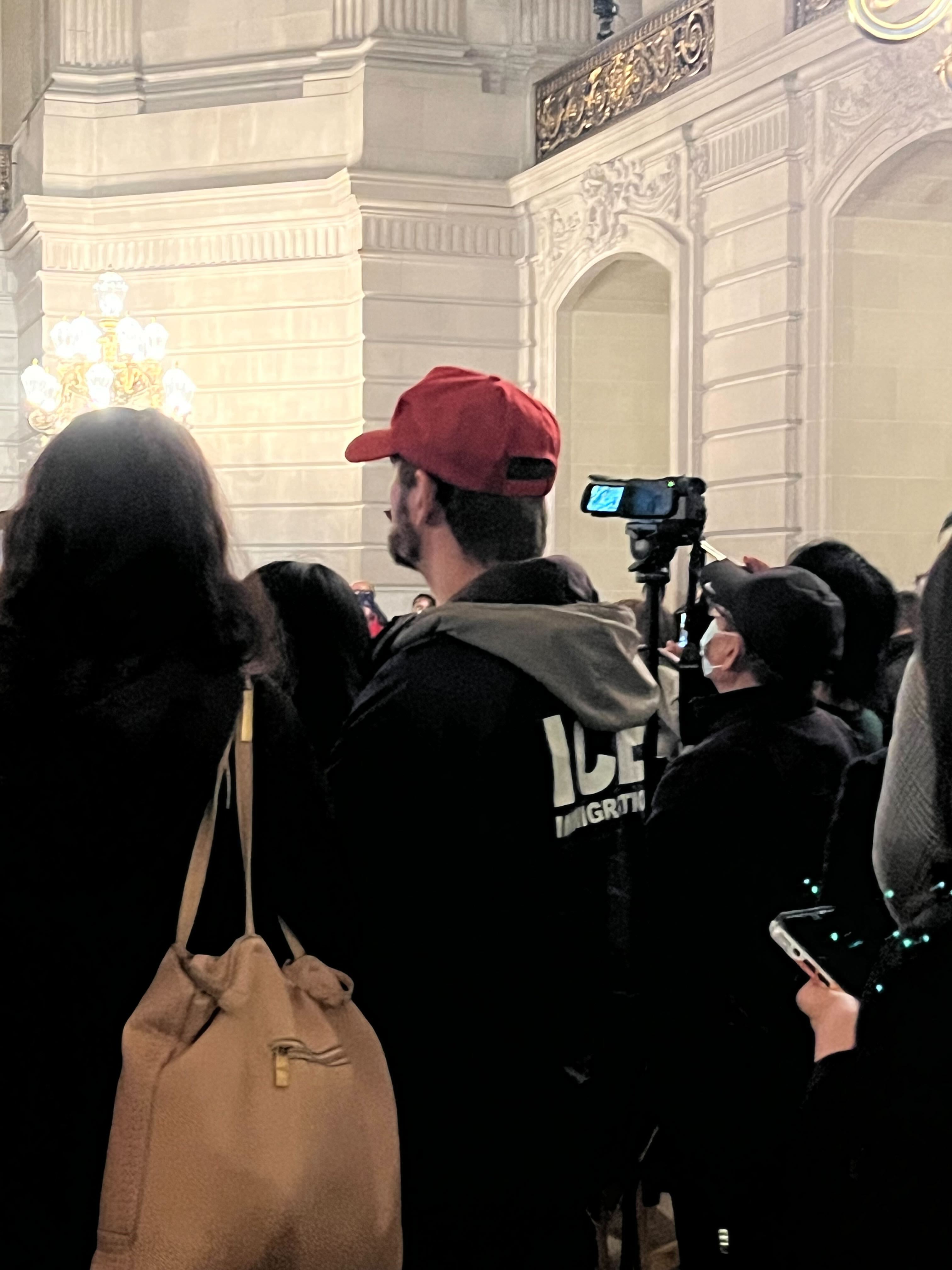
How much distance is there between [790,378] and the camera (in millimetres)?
9680

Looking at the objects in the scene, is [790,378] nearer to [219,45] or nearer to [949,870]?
[219,45]

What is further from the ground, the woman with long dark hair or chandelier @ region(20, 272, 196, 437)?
chandelier @ region(20, 272, 196, 437)

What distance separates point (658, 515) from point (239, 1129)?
7.23ft

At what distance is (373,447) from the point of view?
221 cm

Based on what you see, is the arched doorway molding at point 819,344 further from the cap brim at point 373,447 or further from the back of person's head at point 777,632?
the cap brim at point 373,447

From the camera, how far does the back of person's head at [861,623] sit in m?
3.28

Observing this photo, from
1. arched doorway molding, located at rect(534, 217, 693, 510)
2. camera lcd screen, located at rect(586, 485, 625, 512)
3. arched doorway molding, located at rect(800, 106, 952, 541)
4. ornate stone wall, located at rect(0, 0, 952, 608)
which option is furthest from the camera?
ornate stone wall, located at rect(0, 0, 952, 608)

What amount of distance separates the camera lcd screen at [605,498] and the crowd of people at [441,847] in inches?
47.9

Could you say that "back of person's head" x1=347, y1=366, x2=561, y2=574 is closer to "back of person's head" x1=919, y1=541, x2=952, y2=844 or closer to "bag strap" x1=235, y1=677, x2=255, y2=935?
"bag strap" x1=235, y1=677, x2=255, y2=935

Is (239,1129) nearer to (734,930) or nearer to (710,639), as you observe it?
(734,930)

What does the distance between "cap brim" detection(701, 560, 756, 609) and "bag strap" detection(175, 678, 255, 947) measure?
1.41 metres

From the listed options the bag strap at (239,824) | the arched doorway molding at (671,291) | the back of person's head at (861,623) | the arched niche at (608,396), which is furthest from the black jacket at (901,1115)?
the arched niche at (608,396)

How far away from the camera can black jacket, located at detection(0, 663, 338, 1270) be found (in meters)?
1.67

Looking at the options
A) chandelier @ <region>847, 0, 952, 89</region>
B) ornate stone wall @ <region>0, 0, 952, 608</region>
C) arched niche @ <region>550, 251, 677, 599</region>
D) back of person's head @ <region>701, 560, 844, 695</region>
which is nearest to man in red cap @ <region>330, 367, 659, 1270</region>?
back of person's head @ <region>701, 560, 844, 695</region>
